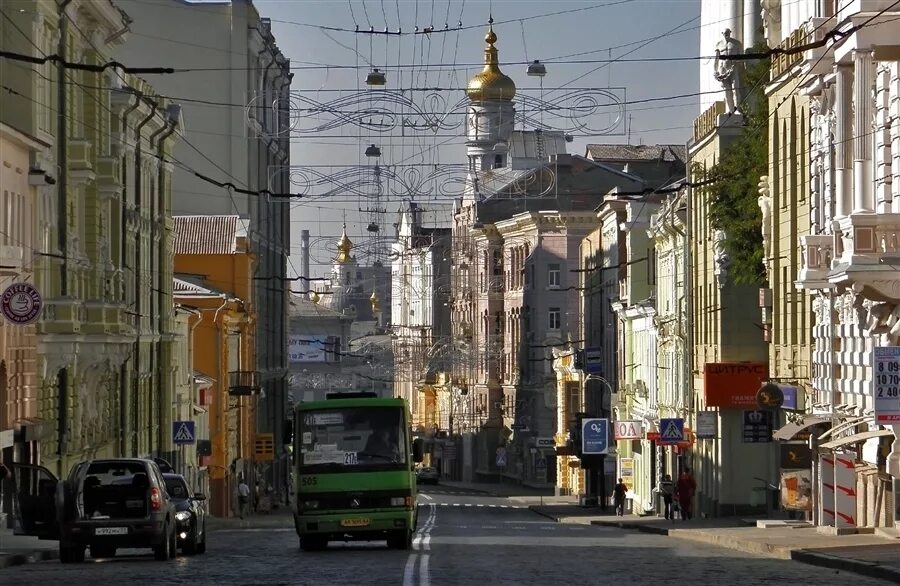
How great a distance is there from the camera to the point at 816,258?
36438mm

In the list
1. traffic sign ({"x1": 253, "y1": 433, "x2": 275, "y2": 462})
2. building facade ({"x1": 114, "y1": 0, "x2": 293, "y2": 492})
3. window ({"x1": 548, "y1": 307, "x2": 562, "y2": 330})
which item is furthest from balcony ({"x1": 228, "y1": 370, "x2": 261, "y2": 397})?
window ({"x1": 548, "y1": 307, "x2": 562, "y2": 330})

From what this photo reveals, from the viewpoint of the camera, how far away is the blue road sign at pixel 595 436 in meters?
69.4

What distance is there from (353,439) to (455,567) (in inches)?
314

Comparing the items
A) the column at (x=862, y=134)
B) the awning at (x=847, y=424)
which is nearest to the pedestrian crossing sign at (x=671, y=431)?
the awning at (x=847, y=424)

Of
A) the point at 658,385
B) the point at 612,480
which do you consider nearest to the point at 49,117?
the point at 658,385

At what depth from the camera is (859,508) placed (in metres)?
35.2

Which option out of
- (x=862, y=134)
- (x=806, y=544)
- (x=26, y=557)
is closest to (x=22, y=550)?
(x=26, y=557)

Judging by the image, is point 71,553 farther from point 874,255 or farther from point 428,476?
point 428,476

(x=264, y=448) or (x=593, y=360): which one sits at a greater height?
(x=593, y=360)

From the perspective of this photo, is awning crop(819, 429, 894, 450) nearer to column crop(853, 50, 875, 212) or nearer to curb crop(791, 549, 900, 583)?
column crop(853, 50, 875, 212)

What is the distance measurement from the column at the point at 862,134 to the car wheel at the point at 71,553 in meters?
12.8

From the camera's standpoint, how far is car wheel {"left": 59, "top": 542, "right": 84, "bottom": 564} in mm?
28828

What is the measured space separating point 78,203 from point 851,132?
2178 centimetres

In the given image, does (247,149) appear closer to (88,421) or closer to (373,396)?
(88,421)
